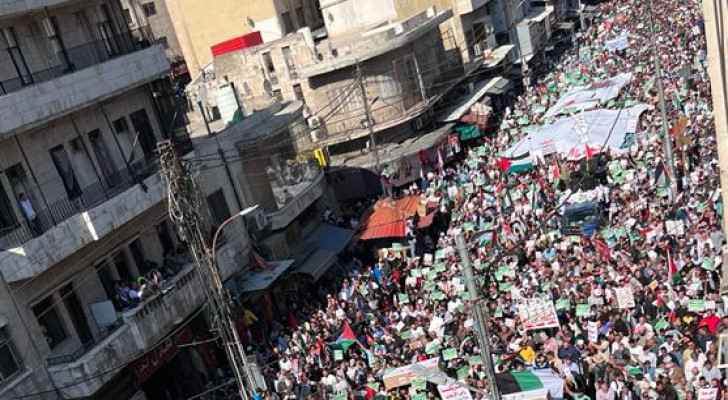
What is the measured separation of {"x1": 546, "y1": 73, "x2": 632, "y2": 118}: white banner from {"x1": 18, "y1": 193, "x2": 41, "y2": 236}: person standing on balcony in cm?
2467

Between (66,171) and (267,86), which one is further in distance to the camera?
(267,86)

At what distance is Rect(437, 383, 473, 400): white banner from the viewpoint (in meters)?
16.4

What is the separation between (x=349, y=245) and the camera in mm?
30984

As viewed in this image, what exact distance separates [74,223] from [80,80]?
4.07m

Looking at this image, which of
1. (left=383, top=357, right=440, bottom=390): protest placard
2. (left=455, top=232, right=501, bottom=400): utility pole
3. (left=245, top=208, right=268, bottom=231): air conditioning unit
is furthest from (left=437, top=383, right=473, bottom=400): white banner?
(left=245, top=208, right=268, bottom=231): air conditioning unit

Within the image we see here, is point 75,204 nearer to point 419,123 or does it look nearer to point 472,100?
point 419,123

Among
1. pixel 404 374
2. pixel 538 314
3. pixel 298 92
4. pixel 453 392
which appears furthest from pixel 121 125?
pixel 298 92

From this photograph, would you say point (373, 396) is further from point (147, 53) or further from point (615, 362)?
point (147, 53)

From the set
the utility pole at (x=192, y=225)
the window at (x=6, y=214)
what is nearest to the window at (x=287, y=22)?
the window at (x=6, y=214)

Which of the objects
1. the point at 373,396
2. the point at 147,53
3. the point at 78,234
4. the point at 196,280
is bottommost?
the point at 373,396

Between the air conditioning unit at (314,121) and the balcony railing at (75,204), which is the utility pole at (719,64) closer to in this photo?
the balcony railing at (75,204)

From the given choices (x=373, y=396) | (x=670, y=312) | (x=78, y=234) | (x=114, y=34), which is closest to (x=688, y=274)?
(x=670, y=312)

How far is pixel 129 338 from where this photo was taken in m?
20.2

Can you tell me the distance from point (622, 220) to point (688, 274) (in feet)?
15.4
